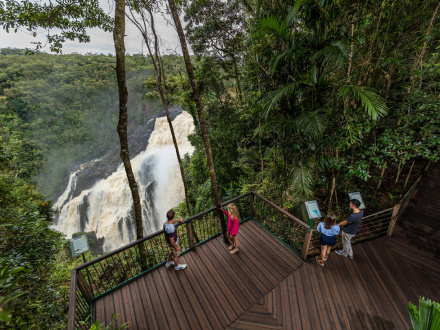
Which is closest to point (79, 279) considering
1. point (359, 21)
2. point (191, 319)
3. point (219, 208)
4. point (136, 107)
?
point (191, 319)

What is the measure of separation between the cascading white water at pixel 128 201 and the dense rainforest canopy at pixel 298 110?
5637 millimetres

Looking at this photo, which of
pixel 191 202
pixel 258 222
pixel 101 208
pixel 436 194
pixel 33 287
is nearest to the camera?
pixel 33 287

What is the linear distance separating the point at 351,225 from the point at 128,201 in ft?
61.8

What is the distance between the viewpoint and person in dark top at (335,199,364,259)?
3.20m

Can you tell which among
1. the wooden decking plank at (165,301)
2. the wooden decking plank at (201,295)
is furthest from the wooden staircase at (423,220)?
the wooden decking plank at (165,301)

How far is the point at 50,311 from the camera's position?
286 cm

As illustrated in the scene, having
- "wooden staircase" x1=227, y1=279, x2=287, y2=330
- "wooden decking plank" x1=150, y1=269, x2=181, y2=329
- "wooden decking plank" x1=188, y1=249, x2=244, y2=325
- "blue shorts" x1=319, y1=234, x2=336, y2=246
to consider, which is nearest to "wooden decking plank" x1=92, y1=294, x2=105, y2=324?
"wooden decking plank" x1=150, y1=269, x2=181, y2=329

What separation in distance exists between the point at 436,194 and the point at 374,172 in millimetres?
1737

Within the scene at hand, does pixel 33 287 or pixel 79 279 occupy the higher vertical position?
pixel 79 279

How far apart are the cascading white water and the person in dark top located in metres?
15.5

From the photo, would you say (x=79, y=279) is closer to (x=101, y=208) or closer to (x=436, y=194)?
(x=436, y=194)

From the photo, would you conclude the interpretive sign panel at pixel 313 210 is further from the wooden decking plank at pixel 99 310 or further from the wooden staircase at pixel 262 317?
the wooden decking plank at pixel 99 310

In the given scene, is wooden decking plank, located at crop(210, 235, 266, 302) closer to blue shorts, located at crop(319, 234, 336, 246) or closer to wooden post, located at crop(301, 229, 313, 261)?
wooden post, located at crop(301, 229, 313, 261)

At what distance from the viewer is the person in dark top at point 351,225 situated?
10.5 feet
